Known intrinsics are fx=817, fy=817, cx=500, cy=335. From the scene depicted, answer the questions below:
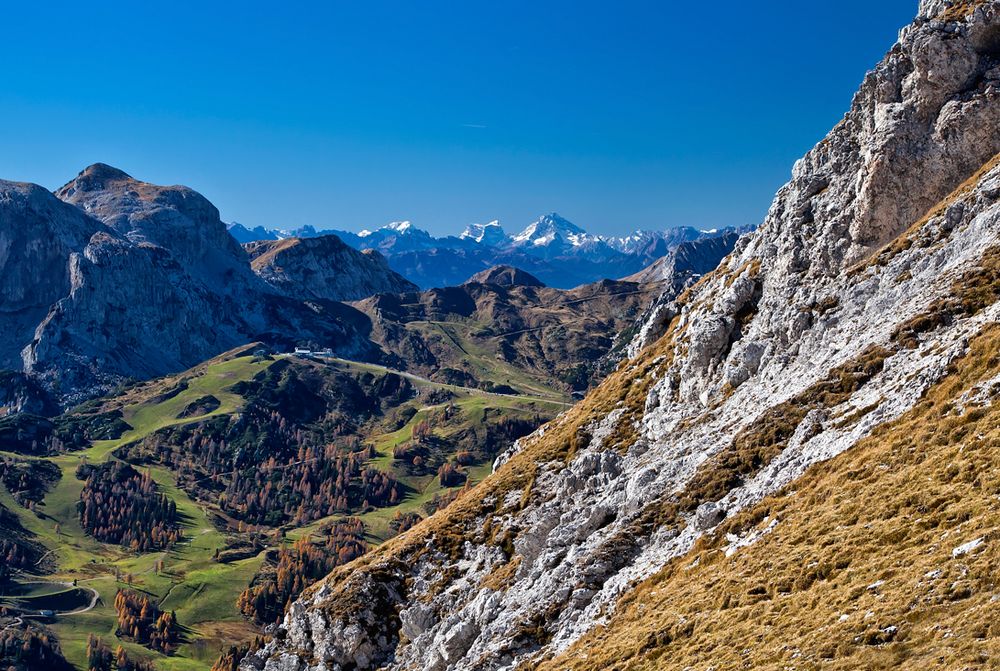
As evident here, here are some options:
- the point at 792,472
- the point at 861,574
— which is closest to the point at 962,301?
the point at 792,472

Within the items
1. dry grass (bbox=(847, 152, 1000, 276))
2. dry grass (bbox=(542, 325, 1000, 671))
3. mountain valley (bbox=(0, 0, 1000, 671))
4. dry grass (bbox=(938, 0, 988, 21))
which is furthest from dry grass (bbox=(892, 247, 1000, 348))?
dry grass (bbox=(938, 0, 988, 21))

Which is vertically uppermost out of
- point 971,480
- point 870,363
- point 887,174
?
point 887,174

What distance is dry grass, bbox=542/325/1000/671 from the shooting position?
37312 millimetres

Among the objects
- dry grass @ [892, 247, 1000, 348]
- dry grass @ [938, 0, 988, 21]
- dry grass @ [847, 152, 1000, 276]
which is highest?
dry grass @ [938, 0, 988, 21]

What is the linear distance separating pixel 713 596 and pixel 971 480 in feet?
57.1

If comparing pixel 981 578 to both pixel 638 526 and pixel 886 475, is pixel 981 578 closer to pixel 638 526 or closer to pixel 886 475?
pixel 886 475

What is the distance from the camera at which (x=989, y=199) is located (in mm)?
74875

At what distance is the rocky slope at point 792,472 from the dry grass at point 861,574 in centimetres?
17

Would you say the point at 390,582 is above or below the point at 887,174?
below

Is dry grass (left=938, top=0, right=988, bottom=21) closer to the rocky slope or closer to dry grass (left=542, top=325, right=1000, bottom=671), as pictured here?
the rocky slope

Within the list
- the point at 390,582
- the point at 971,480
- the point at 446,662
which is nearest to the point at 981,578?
the point at 971,480

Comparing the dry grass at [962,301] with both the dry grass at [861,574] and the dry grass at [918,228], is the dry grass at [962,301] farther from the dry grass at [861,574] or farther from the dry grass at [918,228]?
the dry grass at [918,228]

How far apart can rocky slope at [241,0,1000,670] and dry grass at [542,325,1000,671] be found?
170 mm

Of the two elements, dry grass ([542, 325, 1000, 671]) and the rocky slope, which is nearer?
dry grass ([542, 325, 1000, 671])
